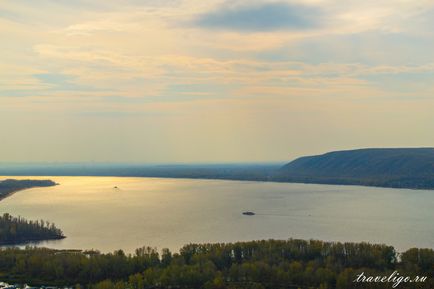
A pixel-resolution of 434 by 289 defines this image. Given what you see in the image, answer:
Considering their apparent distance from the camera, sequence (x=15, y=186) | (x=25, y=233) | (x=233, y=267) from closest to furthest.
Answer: (x=233, y=267)
(x=25, y=233)
(x=15, y=186)

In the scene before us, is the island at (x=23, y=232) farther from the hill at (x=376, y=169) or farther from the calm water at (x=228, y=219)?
the hill at (x=376, y=169)

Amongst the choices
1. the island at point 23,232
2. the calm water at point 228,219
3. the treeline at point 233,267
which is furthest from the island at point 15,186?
the treeline at point 233,267

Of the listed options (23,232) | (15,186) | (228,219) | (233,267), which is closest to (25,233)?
(23,232)

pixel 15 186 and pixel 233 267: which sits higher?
pixel 15 186

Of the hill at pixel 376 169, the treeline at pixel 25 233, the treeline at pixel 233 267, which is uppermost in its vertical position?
the hill at pixel 376 169

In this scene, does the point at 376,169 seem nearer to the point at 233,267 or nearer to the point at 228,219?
the point at 228,219

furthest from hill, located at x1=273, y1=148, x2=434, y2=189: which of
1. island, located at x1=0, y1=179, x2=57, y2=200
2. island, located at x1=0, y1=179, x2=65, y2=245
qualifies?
island, located at x1=0, y1=179, x2=65, y2=245
